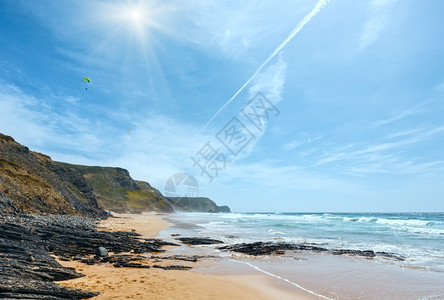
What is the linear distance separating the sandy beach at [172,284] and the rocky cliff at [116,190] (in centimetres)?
8116

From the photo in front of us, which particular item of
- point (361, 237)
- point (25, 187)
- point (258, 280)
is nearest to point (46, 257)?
point (258, 280)

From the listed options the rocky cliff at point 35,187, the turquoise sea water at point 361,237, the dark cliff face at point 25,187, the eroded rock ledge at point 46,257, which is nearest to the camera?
the eroded rock ledge at point 46,257

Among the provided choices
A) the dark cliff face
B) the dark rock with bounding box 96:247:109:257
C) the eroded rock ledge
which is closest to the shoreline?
the eroded rock ledge

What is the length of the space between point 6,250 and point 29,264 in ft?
5.67

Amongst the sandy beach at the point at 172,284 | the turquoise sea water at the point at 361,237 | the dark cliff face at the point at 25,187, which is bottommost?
the sandy beach at the point at 172,284

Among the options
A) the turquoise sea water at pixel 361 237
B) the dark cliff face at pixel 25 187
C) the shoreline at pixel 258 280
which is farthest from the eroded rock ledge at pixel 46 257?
the turquoise sea water at pixel 361 237

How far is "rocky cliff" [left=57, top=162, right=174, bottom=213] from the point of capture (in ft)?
321

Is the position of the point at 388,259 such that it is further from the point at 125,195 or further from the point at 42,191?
the point at 125,195

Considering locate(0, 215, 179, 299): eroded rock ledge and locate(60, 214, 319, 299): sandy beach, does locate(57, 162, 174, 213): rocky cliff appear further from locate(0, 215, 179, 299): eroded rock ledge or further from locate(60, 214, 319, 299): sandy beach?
locate(60, 214, 319, 299): sandy beach

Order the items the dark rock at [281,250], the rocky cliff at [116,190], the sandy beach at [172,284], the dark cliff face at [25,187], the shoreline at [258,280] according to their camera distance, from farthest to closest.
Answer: the rocky cliff at [116,190]
the dark cliff face at [25,187]
the dark rock at [281,250]
the shoreline at [258,280]
the sandy beach at [172,284]

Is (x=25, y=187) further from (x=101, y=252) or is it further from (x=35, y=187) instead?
(x=101, y=252)

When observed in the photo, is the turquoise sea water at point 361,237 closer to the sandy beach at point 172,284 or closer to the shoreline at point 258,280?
the shoreline at point 258,280

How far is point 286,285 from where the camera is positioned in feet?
36.9

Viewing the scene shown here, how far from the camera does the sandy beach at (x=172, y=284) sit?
888cm
